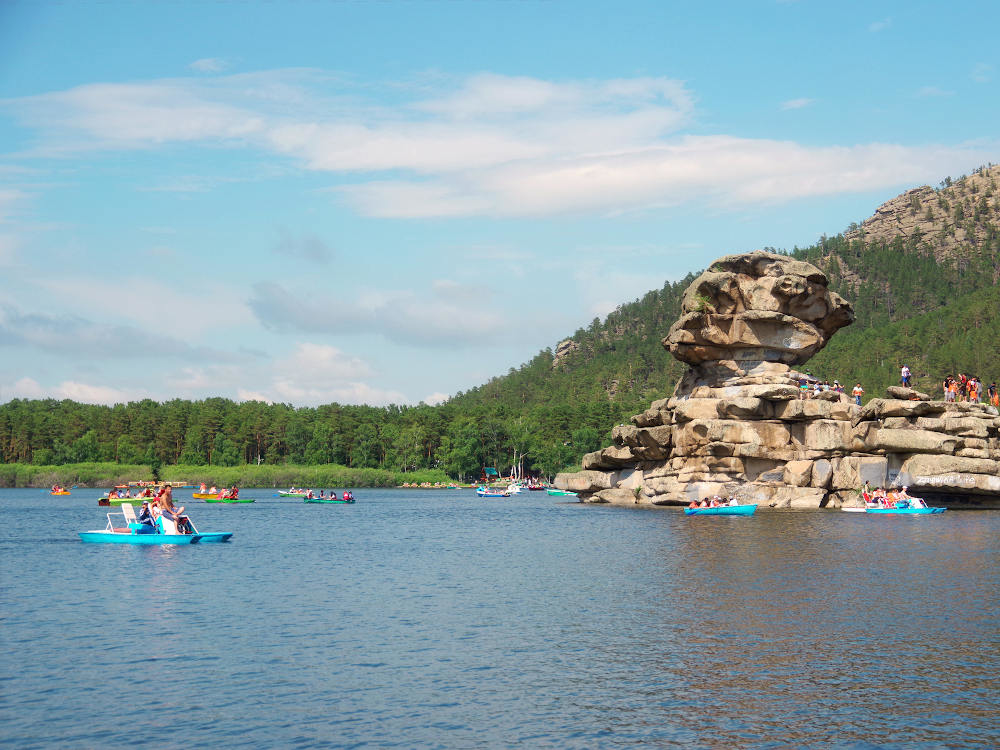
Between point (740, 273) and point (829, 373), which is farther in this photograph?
point (829, 373)

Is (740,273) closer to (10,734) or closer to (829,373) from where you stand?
(10,734)

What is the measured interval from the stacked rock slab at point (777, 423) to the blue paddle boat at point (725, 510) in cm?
328

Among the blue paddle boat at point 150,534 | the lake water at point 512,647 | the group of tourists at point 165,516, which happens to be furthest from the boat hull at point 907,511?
the group of tourists at point 165,516

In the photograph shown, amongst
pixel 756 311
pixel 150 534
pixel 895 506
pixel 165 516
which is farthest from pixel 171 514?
pixel 895 506

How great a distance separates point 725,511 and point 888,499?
11461 millimetres

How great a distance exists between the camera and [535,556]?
45.7m

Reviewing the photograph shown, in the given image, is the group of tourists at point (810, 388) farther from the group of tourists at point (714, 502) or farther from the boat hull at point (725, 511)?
the boat hull at point (725, 511)

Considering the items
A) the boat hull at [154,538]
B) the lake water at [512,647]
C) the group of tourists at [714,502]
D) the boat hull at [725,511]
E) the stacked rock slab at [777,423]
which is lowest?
the lake water at [512,647]

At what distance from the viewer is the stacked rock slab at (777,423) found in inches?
2672

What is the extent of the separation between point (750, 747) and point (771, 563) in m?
24.0

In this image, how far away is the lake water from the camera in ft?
59.1

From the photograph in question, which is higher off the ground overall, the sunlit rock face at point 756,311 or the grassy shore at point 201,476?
the sunlit rock face at point 756,311

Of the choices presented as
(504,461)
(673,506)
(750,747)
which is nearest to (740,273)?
(673,506)

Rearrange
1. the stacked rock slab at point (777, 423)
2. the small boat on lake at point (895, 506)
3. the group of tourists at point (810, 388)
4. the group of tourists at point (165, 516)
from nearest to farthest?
the group of tourists at point (165, 516) < the small boat on lake at point (895, 506) < the stacked rock slab at point (777, 423) < the group of tourists at point (810, 388)
